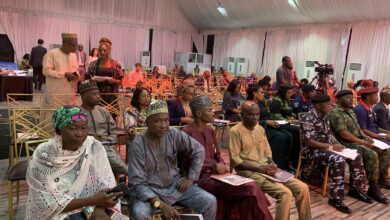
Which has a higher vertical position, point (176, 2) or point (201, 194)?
point (176, 2)

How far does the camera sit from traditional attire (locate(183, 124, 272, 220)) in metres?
2.53

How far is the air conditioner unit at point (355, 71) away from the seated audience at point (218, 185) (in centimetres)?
1085

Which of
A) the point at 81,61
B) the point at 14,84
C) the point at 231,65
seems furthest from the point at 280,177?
the point at 231,65

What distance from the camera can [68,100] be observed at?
3955mm

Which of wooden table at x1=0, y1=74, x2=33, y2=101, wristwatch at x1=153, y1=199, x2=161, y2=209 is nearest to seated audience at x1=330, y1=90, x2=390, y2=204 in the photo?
wristwatch at x1=153, y1=199, x2=161, y2=209

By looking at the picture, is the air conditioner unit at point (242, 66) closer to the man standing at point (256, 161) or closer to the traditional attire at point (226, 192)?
the man standing at point (256, 161)

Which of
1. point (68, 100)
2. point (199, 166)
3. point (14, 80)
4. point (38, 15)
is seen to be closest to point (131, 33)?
point (38, 15)

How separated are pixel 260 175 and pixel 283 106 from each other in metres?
2.42

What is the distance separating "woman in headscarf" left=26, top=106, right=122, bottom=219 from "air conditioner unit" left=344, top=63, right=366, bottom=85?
1196cm

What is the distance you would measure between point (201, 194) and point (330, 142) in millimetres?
2297

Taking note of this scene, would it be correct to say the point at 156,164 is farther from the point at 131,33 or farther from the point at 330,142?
the point at 131,33

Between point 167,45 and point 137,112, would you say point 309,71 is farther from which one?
point 137,112

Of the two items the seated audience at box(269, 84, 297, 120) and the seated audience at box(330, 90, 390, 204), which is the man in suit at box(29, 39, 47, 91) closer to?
the seated audience at box(269, 84, 297, 120)

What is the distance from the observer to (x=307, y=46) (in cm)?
1360
